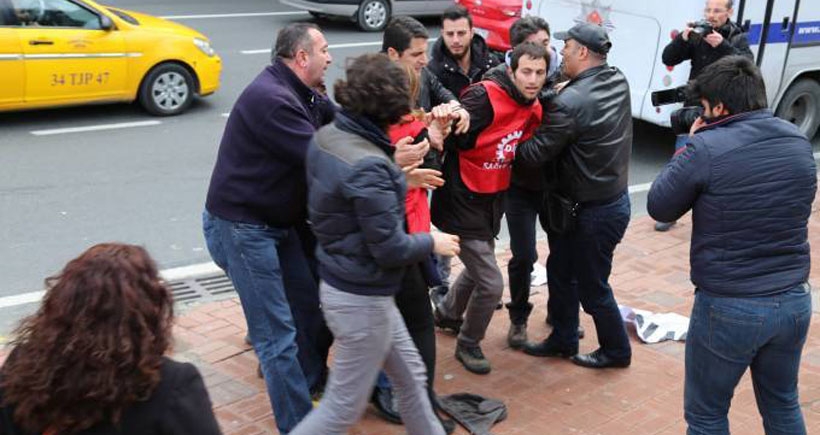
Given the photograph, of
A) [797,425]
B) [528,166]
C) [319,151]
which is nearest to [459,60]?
[528,166]

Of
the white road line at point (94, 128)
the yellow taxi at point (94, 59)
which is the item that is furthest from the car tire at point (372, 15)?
the white road line at point (94, 128)

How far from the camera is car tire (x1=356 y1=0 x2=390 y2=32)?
17.1 metres

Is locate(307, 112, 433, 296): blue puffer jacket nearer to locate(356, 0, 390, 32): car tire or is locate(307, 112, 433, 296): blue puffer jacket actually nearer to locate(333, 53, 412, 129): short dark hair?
locate(333, 53, 412, 129): short dark hair

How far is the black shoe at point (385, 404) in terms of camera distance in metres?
5.18

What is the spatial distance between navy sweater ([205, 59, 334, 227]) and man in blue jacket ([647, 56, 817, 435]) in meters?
1.50

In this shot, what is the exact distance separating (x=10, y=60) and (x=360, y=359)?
7.25 m

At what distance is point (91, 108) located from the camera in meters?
11.7

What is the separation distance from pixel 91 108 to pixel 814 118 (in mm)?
7577

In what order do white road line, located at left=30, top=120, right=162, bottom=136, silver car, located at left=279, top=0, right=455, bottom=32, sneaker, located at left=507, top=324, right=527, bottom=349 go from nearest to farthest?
sneaker, located at left=507, top=324, right=527, bottom=349
white road line, located at left=30, top=120, right=162, bottom=136
silver car, located at left=279, top=0, right=455, bottom=32

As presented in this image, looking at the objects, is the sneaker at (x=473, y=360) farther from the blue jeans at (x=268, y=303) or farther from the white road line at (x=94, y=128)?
the white road line at (x=94, y=128)

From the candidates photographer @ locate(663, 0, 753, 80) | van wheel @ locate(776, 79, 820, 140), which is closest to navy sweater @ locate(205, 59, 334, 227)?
photographer @ locate(663, 0, 753, 80)

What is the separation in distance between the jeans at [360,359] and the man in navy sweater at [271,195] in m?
0.52

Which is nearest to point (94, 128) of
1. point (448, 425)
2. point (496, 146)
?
point (496, 146)

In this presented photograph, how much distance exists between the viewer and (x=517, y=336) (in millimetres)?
6105
